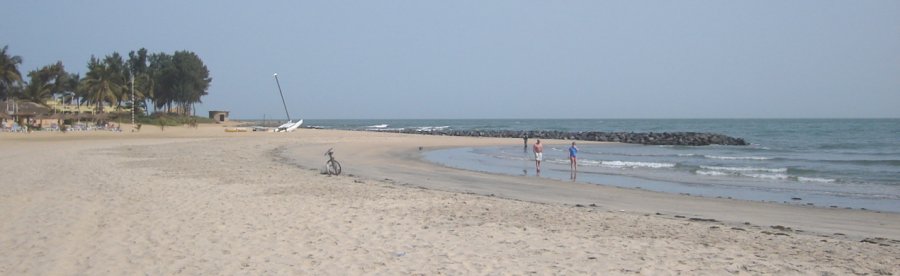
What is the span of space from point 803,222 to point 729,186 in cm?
791

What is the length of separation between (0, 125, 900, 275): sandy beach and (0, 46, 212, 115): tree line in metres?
57.2

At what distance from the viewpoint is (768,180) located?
2147cm

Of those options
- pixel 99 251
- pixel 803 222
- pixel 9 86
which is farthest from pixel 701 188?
pixel 9 86

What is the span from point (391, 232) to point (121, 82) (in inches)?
3012

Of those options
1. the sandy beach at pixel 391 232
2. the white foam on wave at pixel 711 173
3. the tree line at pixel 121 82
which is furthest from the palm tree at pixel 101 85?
the white foam on wave at pixel 711 173

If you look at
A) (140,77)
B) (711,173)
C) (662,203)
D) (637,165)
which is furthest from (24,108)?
(662,203)

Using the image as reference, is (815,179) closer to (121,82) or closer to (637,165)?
(637,165)

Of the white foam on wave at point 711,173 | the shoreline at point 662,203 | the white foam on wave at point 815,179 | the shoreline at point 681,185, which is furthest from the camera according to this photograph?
the white foam on wave at point 711,173

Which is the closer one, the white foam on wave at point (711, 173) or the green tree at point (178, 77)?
the white foam on wave at point (711, 173)

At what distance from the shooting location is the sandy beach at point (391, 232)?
705 centimetres

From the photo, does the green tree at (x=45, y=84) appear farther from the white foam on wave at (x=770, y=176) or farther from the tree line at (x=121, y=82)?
the white foam on wave at (x=770, y=176)

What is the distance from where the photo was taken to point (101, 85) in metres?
68.6

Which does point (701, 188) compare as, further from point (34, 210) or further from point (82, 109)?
point (82, 109)

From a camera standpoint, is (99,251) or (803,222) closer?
(99,251)
